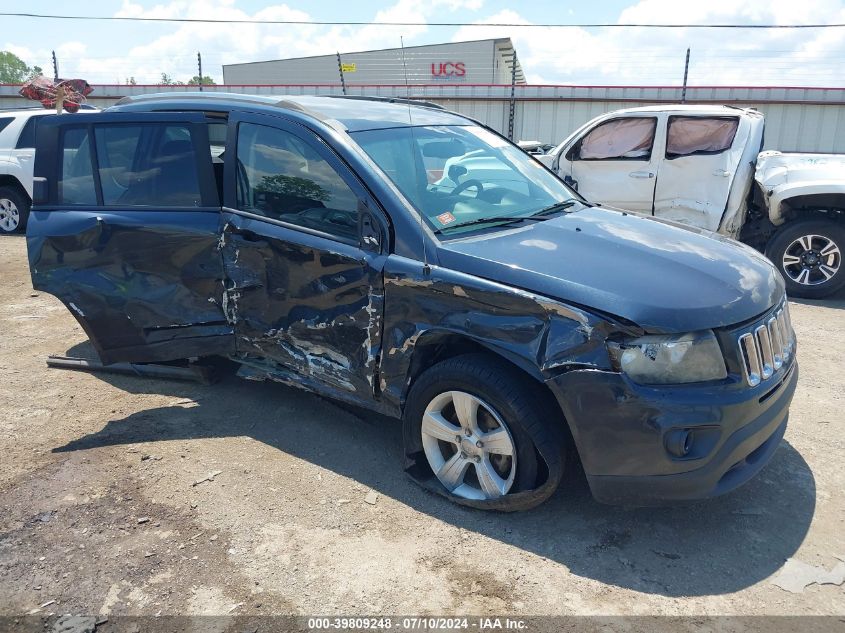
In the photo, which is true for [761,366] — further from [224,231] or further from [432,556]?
[224,231]

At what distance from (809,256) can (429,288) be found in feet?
18.2

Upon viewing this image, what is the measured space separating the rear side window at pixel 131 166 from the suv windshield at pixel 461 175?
126 cm

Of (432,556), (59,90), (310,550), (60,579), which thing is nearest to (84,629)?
(60,579)

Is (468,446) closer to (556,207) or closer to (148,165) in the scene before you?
(556,207)

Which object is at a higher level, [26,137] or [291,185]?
[26,137]

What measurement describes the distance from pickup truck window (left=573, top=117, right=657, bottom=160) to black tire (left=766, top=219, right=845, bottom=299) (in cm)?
183

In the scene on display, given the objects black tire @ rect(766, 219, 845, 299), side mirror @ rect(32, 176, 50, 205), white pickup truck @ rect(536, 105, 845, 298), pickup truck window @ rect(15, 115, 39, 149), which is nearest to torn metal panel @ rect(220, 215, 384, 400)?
side mirror @ rect(32, 176, 50, 205)

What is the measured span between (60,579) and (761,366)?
3093 millimetres

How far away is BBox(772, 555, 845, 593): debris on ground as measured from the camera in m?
2.68

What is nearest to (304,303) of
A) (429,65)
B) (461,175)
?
(461,175)

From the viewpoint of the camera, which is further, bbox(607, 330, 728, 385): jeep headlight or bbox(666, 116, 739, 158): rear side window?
bbox(666, 116, 739, 158): rear side window

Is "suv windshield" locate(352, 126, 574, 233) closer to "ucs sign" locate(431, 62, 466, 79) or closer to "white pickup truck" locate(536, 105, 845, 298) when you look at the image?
"white pickup truck" locate(536, 105, 845, 298)

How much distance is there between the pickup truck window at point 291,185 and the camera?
3492 millimetres

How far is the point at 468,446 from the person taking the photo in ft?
10.4
